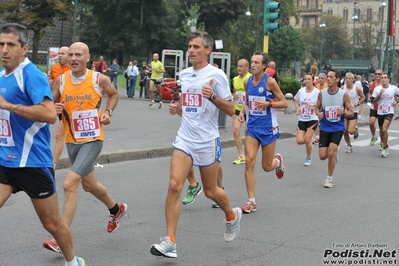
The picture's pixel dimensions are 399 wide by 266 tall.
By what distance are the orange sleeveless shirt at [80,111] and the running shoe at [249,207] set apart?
2.56 meters

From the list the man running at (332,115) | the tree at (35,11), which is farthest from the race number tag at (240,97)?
the tree at (35,11)

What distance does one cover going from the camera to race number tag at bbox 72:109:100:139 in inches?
267

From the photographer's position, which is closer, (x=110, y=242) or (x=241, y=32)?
(x=110, y=242)

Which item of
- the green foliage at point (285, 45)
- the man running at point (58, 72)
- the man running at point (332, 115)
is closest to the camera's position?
the man running at point (58, 72)

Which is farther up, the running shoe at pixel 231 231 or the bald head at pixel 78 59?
the bald head at pixel 78 59

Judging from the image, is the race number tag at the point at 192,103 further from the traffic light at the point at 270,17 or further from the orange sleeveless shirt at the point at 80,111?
the traffic light at the point at 270,17

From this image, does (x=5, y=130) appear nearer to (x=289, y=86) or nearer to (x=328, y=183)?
(x=328, y=183)

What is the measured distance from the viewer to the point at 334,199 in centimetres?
985

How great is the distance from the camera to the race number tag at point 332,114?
11.2 metres

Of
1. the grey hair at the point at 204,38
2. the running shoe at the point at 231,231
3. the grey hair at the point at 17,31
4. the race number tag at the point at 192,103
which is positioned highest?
the grey hair at the point at 204,38

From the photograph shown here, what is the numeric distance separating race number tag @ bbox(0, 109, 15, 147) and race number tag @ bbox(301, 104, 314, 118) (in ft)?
30.5

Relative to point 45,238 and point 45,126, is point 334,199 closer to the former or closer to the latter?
point 45,238

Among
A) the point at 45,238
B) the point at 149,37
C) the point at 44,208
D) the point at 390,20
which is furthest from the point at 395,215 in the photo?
the point at 149,37

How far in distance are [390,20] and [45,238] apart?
37660 mm
